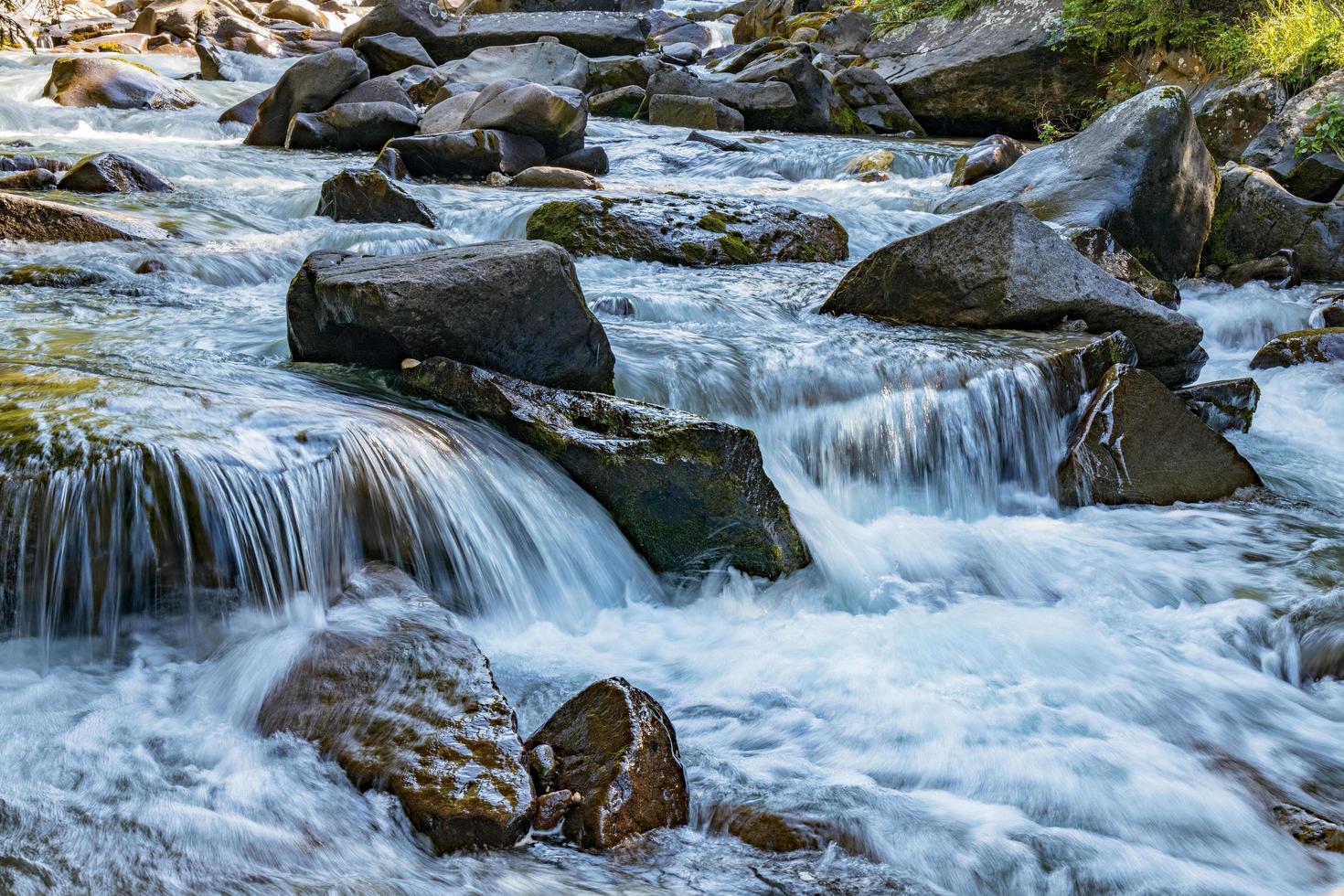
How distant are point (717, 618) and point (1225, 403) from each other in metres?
3.89

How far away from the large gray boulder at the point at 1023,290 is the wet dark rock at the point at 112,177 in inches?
266

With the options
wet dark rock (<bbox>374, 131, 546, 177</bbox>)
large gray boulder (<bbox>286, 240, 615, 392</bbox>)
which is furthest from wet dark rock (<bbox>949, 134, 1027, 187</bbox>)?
large gray boulder (<bbox>286, 240, 615, 392</bbox>)

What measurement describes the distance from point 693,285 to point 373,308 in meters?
3.24

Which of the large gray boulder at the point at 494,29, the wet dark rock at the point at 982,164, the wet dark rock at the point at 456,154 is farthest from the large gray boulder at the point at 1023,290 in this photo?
the large gray boulder at the point at 494,29

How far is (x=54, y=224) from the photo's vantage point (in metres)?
6.75

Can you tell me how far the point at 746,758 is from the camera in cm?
300

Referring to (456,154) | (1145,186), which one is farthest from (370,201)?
(1145,186)

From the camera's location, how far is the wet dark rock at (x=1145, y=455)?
511cm

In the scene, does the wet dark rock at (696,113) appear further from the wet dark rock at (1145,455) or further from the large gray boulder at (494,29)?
the wet dark rock at (1145,455)

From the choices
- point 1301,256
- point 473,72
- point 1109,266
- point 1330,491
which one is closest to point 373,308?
point 1330,491

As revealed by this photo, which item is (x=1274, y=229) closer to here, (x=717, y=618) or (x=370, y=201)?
(x=717, y=618)

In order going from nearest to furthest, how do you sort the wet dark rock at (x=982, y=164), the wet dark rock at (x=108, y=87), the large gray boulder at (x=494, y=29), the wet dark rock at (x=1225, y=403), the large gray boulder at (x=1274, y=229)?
1. the wet dark rock at (x=1225, y=403)
2. the large gray boulder at (x=1274, y=229)
3. the wet dark rock at (x=982, y=164)
4. the wet dark rock at (x=108, y=87)
5. the large gray boulder at (x=494, y=29)

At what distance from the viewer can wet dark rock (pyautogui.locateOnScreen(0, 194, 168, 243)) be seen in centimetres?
661

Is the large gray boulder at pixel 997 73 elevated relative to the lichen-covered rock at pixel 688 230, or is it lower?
elevated
